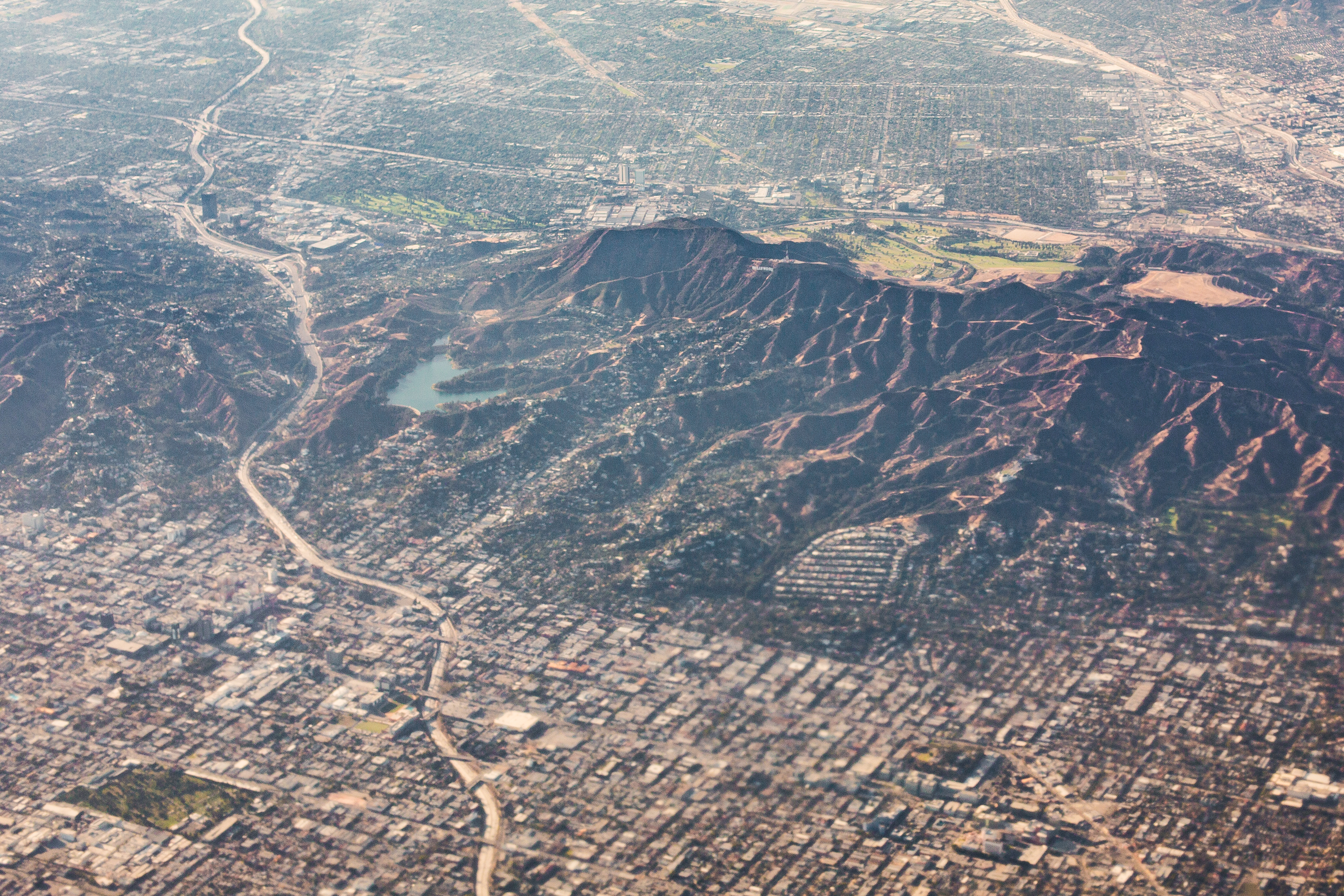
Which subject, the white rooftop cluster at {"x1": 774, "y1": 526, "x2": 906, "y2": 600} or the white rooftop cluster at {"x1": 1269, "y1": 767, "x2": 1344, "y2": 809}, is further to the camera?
the white rooftop cluster at {"x1": 774, "y1": 526, "x2": 906, "y2": 600}

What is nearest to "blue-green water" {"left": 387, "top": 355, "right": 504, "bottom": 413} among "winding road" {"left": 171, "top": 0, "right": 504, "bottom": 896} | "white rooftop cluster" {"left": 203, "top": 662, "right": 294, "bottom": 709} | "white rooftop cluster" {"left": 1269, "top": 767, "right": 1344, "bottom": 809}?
"winding road" {"left": 171, "top": 0, "right": 504, "bottom": 896}

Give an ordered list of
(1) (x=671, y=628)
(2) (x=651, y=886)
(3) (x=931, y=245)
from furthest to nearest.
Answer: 1. (3) (x=931, y=245)
2. (1) (x=671, y=628)
3. (2) (x=651, y=886)

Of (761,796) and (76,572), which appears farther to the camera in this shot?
(76,572)

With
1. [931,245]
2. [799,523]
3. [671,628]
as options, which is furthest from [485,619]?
[931,245]

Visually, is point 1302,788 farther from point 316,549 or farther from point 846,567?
point 316,549

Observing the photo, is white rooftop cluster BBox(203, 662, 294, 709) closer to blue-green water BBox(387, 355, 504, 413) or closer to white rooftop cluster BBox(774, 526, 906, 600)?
white rooftop cluster BBox(774, 526, 906, 600)

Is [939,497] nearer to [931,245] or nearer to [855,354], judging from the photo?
[855,354]

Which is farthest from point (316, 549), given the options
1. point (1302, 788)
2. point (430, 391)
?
point (1302, 788)
